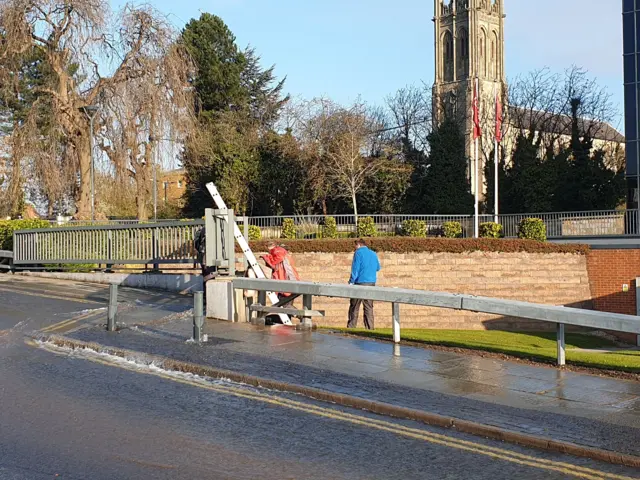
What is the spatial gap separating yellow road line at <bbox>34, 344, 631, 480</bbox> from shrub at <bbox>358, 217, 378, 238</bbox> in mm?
24419

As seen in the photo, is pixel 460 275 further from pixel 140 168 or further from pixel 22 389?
pixel 22 389

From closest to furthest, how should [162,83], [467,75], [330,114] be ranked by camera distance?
[162,83]
[330,114]
[467,75]

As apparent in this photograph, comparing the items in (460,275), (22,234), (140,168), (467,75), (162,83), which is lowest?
(460,275)

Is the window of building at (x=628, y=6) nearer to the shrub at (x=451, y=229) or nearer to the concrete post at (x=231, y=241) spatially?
the shrub at (x=451, y=229)

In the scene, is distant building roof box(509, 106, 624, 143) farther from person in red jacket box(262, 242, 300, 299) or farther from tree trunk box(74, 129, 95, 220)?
person in red jacket box(262, 242, 300, 299)

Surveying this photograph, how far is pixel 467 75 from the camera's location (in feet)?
293

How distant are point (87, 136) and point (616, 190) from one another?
3590 centimetres

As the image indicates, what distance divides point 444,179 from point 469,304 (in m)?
46.1

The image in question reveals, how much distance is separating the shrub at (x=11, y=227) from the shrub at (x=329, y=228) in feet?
40.2

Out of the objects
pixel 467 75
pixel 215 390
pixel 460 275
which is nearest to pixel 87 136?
pixel 460 275

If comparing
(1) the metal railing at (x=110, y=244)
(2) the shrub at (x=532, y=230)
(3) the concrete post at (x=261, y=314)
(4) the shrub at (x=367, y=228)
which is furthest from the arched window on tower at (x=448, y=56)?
(3) the concrete post at (x=261, y=314)

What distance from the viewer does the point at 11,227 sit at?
2738 cm

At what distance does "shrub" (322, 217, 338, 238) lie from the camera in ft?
112

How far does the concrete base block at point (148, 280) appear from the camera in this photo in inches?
796
